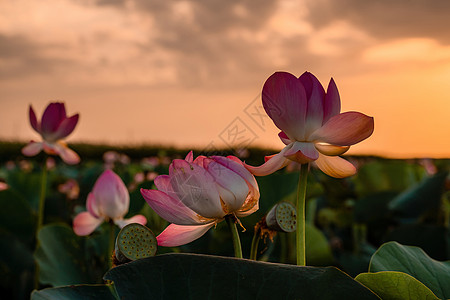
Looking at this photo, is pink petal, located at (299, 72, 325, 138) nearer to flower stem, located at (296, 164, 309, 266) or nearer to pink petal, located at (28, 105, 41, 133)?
flower stem, located at (296, 164, 309, 266)

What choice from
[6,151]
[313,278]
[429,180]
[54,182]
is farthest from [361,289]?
[6,151]

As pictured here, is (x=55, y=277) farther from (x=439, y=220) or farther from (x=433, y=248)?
(x=439, y=220)

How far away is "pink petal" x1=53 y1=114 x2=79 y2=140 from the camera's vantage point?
161cm

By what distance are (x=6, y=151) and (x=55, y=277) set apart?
1006cm

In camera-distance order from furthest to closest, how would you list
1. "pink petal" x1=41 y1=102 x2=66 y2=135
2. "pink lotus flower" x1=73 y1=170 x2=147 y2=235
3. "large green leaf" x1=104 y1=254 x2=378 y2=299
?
"pink petal" x1=41 y1=102 x2=66 y2=135 < "pink lotus flower" x1=73 y1=170 x2=147 y2=235 < "large green leaf" x1=104 y1=254 x2=378 y2=299

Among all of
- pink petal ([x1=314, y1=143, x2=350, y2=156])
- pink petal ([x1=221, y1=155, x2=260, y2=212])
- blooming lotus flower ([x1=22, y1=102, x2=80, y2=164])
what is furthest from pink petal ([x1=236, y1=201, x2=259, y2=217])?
blooming lotus flower ([x1=22, y1=102, x2=80, y2=164])

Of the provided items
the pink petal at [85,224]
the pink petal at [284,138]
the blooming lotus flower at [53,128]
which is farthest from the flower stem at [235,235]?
the blooming lotus flower at [53,128]

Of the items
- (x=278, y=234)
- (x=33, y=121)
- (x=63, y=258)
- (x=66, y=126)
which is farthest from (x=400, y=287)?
(x=33, y=121)

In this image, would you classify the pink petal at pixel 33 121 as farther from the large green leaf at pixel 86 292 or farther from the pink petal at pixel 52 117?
the large green leaf at pixel 86 292

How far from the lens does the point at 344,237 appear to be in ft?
8.34

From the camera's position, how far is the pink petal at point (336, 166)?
23.6 inches

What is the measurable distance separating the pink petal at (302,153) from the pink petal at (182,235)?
13 cm

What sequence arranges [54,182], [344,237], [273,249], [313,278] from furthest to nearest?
[54,182] < [344,237] < [273,249] < [313,278]

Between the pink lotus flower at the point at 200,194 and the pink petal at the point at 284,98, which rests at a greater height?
the pink petal at the point at 284,98
